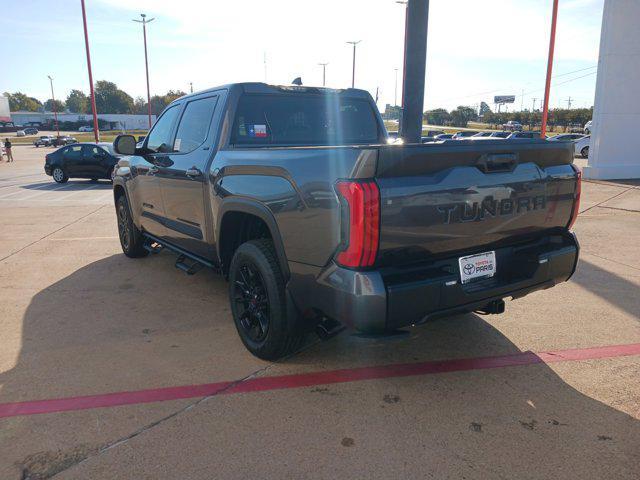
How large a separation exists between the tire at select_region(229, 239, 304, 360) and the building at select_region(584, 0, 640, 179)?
15053mm

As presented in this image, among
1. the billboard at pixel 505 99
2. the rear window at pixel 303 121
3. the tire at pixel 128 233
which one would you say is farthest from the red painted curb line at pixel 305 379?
the billboard at pixel 505 99

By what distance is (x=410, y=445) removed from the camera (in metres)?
2.53

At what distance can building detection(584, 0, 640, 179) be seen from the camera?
14.2 meters

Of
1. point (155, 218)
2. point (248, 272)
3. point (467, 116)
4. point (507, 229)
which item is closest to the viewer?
point (507, 229)

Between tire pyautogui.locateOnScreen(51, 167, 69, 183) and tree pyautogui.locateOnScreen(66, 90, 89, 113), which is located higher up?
tree pyautogui.locateOnScreen(66, 90, 89, 113)

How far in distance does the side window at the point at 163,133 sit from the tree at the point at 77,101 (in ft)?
537

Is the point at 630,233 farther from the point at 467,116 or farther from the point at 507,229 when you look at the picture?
the point at 467,116

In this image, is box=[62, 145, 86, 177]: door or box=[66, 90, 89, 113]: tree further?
box=[66, 90, 89, 113]: tree

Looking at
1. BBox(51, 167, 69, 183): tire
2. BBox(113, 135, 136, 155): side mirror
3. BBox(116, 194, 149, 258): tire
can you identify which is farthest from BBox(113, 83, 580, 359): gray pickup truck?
BBox(51, 167, 69, 183): tire

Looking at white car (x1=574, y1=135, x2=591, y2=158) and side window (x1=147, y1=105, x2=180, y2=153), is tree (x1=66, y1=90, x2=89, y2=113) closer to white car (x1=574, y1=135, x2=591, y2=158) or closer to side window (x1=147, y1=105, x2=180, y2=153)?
white car (x1=574, y1=135, x2=591, y2=158)

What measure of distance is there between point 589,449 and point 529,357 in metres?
1.07

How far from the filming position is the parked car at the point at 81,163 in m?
17.2


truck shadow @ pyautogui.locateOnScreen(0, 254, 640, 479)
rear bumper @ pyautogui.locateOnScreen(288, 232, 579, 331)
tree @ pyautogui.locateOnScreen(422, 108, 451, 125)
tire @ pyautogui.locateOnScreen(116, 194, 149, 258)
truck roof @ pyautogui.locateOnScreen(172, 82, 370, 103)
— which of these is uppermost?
tree @ pyautogui.locateOnScreen(422, 108, 451, 125)

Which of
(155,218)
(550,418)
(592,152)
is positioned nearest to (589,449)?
(550,418)
